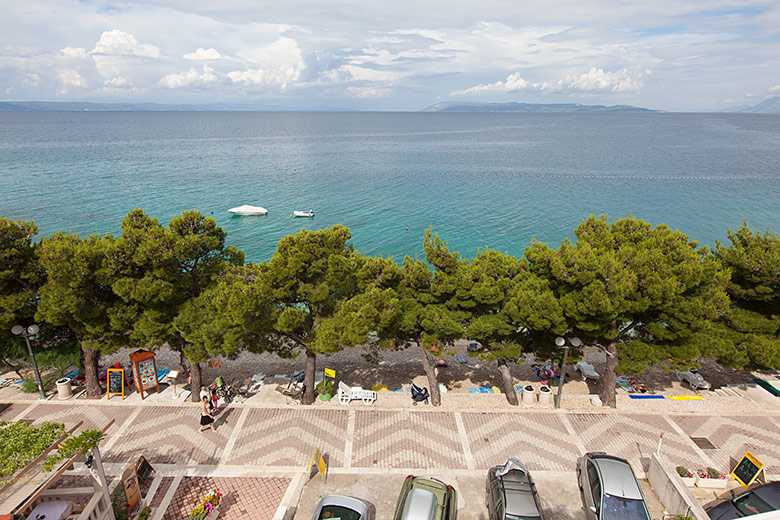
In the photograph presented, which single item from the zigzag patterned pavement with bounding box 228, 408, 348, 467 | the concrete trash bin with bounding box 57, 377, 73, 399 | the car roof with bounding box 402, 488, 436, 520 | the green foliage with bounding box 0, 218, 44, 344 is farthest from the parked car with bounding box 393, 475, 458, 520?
the green foliage with bounding box 0, 218, 44, 344

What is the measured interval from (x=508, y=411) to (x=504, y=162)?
8402 centimetres

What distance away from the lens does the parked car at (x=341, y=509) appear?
34.8ft

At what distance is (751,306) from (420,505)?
16036 millimetres

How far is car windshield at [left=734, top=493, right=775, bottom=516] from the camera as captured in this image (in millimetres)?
11000

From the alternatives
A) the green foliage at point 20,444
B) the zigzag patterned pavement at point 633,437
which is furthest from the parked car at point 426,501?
the green foliage at point 20,444

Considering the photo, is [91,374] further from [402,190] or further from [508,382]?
[402,190]

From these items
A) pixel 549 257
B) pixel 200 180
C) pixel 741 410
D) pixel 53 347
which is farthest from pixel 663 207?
pixel 200 180

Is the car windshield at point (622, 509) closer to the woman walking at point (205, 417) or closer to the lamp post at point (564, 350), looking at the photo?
the lamp post at point (564, 350)

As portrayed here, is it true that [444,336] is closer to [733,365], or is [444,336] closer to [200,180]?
[733,365]

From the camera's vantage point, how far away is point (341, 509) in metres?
10.8

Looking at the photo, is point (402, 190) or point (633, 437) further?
point (402, 190)

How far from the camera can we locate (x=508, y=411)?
16.4 meters

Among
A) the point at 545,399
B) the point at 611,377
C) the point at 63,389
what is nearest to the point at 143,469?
the point at 63,389

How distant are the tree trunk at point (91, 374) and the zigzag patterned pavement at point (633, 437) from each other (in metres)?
18.2
